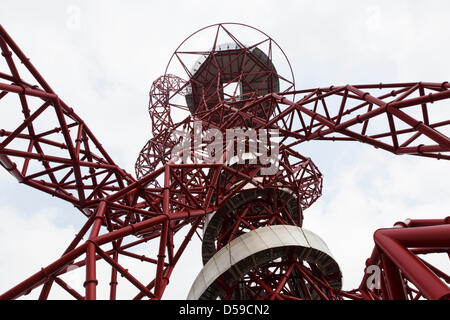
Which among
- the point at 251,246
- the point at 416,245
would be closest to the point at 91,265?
the point at 416,245

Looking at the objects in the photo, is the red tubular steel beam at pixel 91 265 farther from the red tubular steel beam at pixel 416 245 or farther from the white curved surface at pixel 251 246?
the white curved surface at pixel 251 246

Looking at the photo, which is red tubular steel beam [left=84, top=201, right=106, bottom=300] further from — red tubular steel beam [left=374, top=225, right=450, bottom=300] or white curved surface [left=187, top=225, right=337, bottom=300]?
white curved surface [left=187, top=225, right=337, bottom=300]

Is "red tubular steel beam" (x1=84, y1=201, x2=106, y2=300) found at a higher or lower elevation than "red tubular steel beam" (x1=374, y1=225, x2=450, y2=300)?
higher

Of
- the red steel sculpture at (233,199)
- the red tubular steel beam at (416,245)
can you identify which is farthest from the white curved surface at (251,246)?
the red tubular steel beam at (416,245)

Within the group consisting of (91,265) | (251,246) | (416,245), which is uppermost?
(251,246)

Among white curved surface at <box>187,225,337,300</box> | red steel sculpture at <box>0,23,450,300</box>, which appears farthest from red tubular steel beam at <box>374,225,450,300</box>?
white curved surface at <box>187,225,337,300</box>

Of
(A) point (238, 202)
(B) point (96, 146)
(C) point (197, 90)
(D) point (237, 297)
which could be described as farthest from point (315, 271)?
(C) point (197, 90)

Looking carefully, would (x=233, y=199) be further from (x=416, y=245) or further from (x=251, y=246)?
(x=416, y=245)

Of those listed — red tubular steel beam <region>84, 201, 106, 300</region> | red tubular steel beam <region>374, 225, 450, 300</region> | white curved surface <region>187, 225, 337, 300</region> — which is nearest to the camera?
red tubular steel beam <region>374, 225, 450, 300</region>

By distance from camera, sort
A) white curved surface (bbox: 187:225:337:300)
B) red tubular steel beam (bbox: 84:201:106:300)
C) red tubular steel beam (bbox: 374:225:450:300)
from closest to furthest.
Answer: red tubular steel beam (bbox: 374:225:450:300), red tubular steel beam (bbox: 84:201:106:300), white curved surface (bbox: 187:225:337:300)

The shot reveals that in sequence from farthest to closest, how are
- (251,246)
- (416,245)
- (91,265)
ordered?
1. (251,246)
2. (91,265)
3. (416,245)

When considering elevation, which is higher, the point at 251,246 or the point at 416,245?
the point at 251,246

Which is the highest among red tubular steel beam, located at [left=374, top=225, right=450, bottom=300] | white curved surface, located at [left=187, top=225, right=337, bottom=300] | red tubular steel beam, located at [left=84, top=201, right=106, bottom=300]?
white curved surface, located at [left=187, top=225, right=337, bottom=300]

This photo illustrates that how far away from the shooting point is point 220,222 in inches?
909
